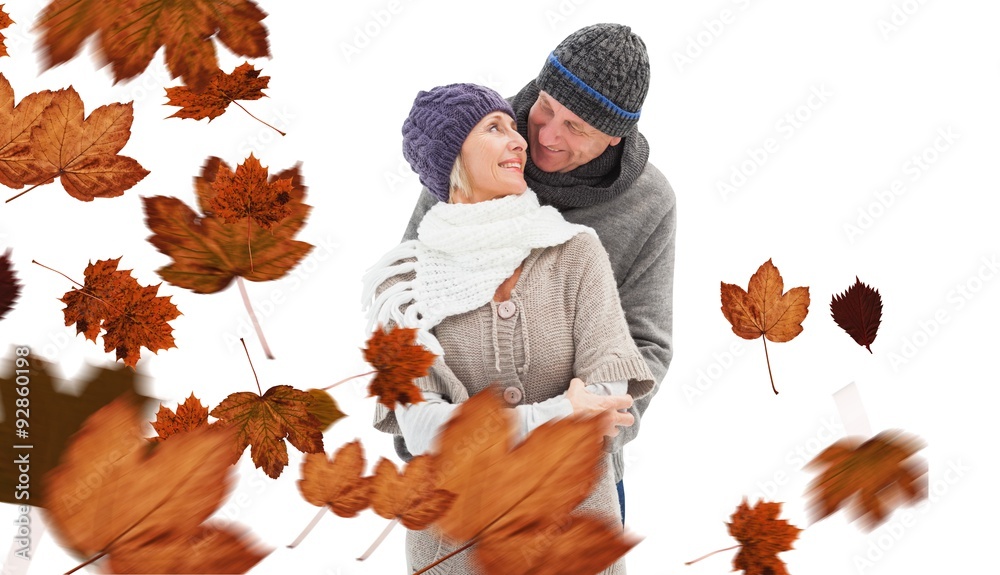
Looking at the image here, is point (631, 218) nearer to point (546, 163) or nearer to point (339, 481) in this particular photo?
point (546, 163)

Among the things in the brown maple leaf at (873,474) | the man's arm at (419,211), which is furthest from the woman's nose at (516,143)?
the brown maple leaf at (873,474)

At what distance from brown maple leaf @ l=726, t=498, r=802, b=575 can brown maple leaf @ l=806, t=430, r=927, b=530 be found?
0.20 feet

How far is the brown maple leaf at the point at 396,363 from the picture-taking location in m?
0.77

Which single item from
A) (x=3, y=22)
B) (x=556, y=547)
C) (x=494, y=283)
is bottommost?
(x=556, y=547)

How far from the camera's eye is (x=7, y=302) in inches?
26.9

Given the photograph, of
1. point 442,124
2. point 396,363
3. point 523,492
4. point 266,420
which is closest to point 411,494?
point 523,492

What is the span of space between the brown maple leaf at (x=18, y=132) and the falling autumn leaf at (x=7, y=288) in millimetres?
87

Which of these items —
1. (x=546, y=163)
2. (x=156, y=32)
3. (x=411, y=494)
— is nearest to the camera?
(x=411, y=494)

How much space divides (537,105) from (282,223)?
0.43 m

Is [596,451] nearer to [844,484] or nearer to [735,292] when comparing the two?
[844,484]

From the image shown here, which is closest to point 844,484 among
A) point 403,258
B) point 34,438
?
point 403,258

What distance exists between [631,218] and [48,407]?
2.67 ft

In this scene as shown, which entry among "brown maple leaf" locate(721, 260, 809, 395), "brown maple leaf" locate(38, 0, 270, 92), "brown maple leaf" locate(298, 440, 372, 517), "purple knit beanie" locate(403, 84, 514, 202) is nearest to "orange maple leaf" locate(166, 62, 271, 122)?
"brown maple leaf" locate(38, 0, 270, 92)

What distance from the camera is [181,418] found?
85cm
